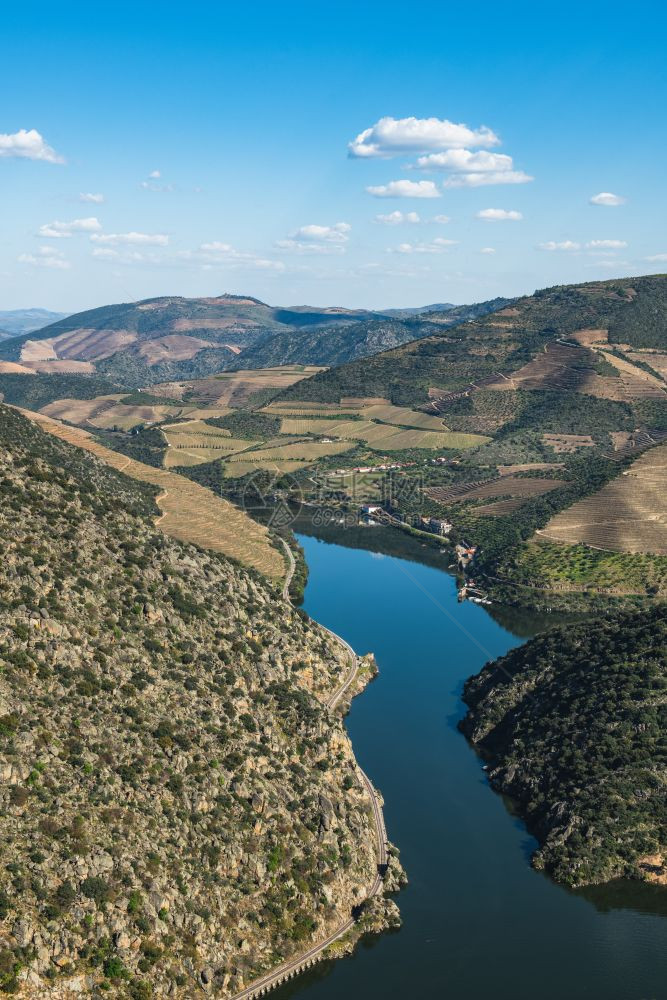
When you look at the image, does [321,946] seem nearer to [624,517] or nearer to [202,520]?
[202,520]

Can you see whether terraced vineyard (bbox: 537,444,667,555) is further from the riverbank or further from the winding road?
the riverbank

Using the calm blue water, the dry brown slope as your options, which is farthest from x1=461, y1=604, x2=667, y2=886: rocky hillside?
the dry brown slope

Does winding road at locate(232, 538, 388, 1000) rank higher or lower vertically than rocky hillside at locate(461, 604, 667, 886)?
lower

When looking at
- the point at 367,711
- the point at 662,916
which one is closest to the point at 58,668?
the point at 367,711

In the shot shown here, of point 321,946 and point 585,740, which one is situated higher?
point 585,740

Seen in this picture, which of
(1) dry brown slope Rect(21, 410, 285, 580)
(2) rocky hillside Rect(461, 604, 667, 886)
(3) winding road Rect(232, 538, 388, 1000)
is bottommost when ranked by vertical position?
(3) winding road Rect(232, 538, 388, 1000)

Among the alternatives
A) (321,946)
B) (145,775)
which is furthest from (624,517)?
(145,775)

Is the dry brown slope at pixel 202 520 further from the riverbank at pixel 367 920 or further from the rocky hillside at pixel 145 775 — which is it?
the riverbank at pixel 367 920

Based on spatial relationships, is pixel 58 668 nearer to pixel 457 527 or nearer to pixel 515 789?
pixel 515 789
